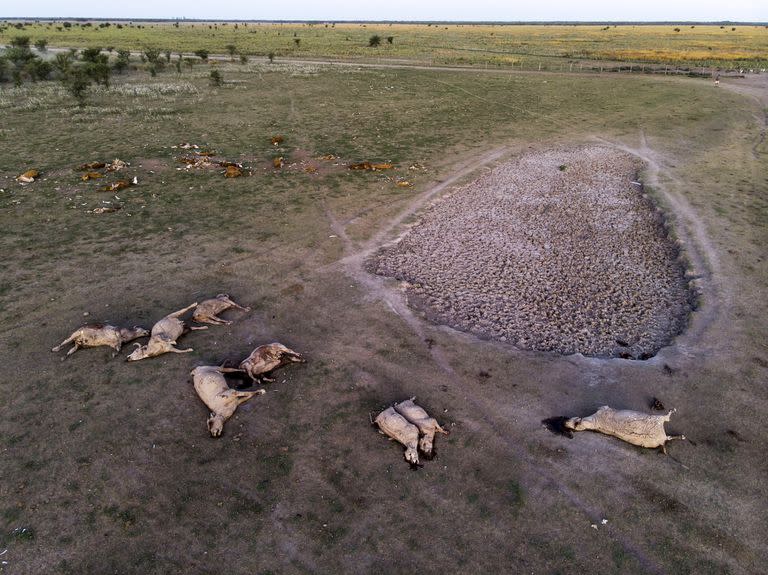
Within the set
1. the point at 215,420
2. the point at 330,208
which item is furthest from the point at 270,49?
the point at 215,420

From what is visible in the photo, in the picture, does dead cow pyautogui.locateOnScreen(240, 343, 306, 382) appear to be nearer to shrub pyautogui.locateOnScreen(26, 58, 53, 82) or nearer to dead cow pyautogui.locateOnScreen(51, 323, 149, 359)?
dead cow pyautogui.locateOnScreen(51, 323, 149, 359)

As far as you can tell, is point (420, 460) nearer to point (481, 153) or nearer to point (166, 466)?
point (166, 466)

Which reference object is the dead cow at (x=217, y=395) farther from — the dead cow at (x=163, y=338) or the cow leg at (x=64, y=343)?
the cow leg at (x=64, y=343)

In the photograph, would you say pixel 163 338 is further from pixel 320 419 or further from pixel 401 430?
pixel 401 430

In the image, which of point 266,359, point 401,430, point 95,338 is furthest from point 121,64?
point 401,430

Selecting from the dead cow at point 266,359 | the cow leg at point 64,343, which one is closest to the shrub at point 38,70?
the cow leg at point 64,343

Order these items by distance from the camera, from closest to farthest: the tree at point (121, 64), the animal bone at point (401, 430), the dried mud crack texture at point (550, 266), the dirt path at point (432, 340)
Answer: the dirt path at point (432, 340)
the animal bone at point (401, 430)
the dried mud crack texture at point (550, 266)
the tree at point (121, 64)
